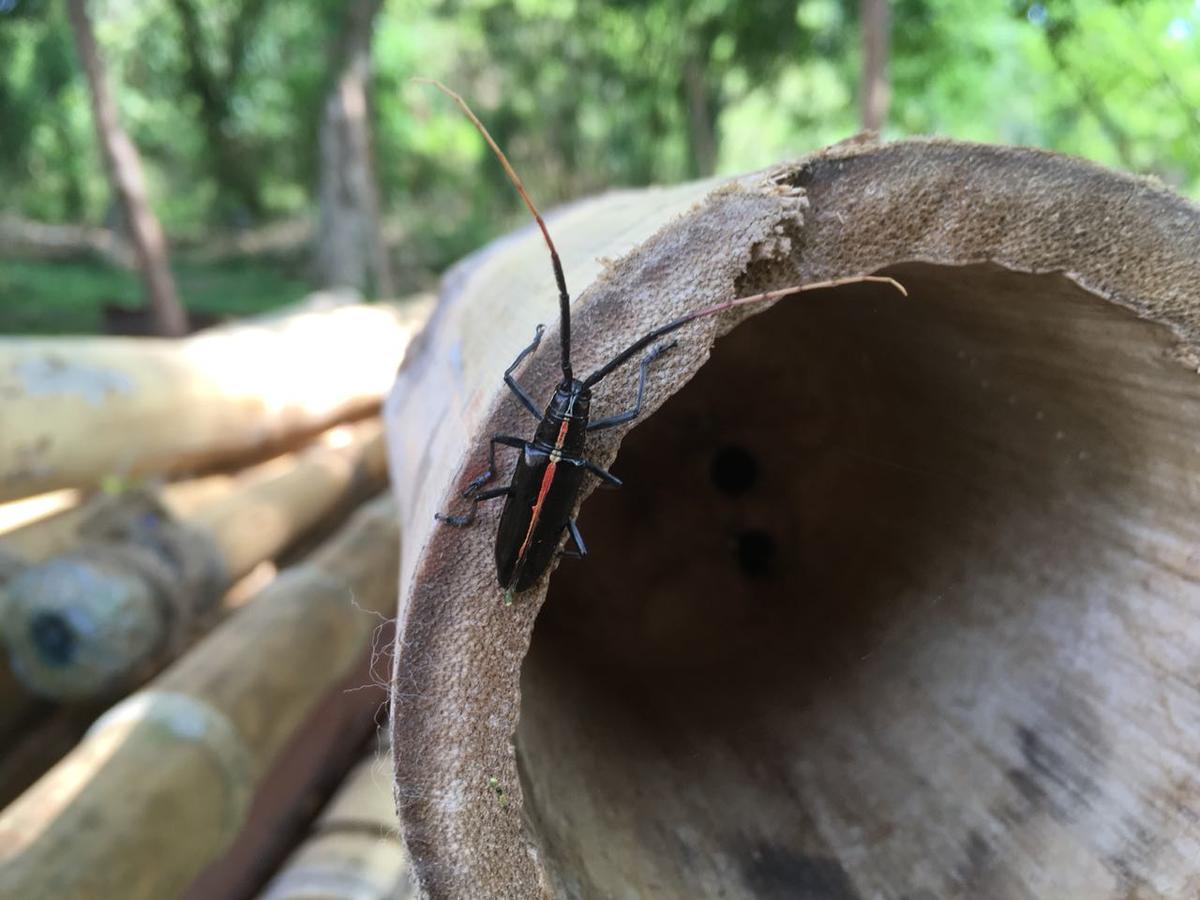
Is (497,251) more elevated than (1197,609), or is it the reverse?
(497,251)

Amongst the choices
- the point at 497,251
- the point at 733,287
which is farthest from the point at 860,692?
the point at 497,251

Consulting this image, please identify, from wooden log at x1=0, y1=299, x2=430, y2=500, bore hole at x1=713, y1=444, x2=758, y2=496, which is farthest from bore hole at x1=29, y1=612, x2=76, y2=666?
bore hole at x1=713, y1=444, x2=758, y2=496

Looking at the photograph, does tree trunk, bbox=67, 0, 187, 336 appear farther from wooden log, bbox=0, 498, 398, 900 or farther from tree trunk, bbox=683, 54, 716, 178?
tree trunk, bbox=683, 54, 716, 178

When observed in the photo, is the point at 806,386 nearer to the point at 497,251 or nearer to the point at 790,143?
the point at 497,251

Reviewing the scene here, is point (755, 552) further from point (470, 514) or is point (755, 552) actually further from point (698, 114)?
point (698, 114)

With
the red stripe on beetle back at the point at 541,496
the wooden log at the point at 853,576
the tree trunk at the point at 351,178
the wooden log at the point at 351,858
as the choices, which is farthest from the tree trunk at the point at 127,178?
the red stripe on beetle back at the point at 541,496

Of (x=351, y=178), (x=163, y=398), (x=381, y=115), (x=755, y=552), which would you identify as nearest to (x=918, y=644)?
(x=755, y=552)
